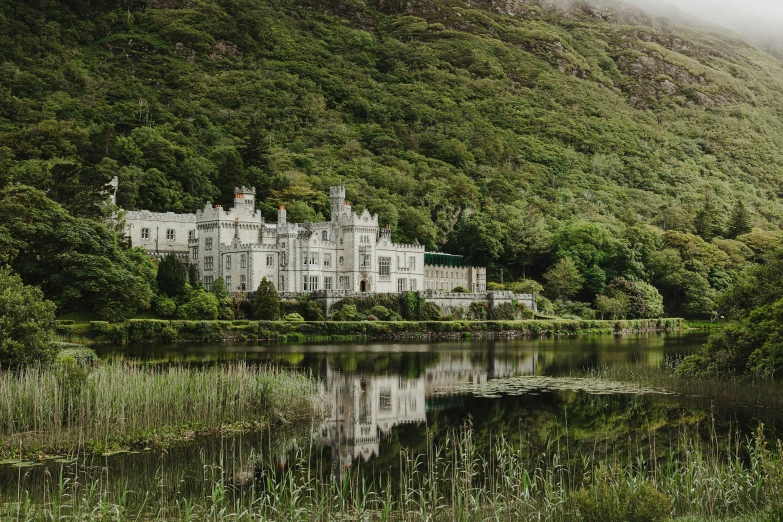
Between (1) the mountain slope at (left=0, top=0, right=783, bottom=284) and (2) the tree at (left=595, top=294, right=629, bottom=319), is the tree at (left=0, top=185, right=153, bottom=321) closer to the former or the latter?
(1) the mountain slope at (left=0, top=0, right=783, bottom=284)

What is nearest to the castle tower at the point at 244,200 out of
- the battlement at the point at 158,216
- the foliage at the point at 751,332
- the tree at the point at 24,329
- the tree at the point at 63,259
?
the battlement at the point at 158,216

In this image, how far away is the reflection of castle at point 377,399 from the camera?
2305 centimetres

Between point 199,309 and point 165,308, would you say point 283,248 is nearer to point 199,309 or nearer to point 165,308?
point 199,309

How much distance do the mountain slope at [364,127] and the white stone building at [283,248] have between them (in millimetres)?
6644

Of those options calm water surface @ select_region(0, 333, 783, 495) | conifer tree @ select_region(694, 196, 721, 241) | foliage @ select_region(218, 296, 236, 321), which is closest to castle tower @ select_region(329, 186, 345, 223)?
foliage @ select_region(218, 296, 236, 321)

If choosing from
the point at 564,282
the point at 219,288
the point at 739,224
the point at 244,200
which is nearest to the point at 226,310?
the point at 219,288

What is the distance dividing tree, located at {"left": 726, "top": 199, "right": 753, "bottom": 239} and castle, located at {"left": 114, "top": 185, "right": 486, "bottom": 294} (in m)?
51.7

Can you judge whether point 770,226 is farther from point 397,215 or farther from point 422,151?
point 397,215

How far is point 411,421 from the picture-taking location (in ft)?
87.0

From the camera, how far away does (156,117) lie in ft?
403

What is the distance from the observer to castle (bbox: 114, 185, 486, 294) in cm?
7519

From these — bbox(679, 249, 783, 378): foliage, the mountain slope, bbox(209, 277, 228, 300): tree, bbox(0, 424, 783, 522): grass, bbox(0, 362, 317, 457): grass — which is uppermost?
the mountain slope

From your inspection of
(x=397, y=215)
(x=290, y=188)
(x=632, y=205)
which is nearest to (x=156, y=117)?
(x=290, y=188)

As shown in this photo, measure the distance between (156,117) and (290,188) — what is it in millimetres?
35239
